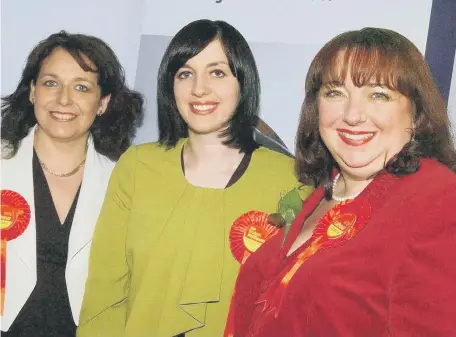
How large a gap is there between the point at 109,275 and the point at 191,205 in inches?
15.3

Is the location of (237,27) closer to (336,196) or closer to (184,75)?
(184,75)

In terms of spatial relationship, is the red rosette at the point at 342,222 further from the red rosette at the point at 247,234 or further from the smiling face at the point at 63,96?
the smiling face at the point at 63,96

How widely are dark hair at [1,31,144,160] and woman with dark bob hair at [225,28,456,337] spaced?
913mm

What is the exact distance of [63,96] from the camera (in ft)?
7.17

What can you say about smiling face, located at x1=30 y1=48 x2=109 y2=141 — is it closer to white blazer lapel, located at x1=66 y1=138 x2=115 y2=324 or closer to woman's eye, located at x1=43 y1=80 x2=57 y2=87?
woman's eye, located at x1=43 y1=80 x2=57 y2=87

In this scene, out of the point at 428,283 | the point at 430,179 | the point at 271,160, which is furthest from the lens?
the point at 271,160

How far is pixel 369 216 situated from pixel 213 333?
72 cm

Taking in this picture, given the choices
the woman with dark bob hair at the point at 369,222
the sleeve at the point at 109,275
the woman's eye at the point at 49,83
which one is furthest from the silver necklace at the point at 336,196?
the woman's eye at the point at 49,83

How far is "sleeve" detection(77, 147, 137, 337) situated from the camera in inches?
79.5

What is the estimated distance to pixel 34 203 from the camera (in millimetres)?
2148

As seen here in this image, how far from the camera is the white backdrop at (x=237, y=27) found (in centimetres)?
229

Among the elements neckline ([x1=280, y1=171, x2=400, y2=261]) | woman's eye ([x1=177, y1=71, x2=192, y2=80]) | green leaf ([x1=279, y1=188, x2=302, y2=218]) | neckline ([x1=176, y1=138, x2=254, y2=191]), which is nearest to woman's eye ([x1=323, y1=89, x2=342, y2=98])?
neckline ([x1=280, y1=171, x2=400, y2=261])

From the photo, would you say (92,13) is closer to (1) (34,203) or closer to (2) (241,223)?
(1) (34,203)

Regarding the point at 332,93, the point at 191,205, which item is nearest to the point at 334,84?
the point at 332,93
